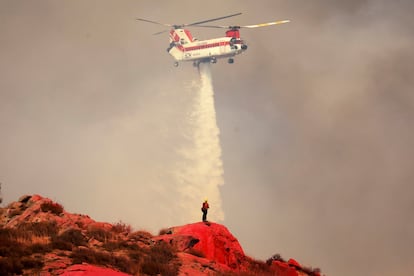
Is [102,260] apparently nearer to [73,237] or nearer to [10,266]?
[73,237]

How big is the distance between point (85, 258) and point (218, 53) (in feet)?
447

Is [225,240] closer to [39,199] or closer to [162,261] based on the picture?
[162,261]

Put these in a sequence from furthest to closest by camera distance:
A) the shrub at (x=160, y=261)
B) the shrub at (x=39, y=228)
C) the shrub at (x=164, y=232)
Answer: the shrub at (x=164, y=232), the shrub at (x=39, y=228), the shrub at (x=160, y=261)

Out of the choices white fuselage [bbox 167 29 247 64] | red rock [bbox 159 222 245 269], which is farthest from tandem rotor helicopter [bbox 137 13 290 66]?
red rock [bbox 159 222 245 269]

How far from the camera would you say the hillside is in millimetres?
25094

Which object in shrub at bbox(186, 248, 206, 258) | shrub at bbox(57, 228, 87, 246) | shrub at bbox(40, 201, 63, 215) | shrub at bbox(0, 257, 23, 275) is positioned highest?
shrub at bbox(40, 201, 63, 215)

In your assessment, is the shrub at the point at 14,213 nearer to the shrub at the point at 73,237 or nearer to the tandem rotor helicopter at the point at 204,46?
the shrub at the point at 73,237

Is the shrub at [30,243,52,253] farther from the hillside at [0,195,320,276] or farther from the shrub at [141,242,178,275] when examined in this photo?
the shrub at [141,242,178,275]

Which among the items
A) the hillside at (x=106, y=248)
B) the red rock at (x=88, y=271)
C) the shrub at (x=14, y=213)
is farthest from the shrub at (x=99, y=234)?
the red rock at (x=88, y=271)

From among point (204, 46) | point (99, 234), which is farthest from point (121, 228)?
point (204, 46)

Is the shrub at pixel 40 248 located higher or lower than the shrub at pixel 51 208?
lower

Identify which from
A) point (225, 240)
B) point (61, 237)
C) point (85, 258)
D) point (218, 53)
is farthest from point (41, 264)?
point (218, 53)

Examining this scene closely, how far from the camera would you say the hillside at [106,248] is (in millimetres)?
25094

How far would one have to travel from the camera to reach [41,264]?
24812 mm
